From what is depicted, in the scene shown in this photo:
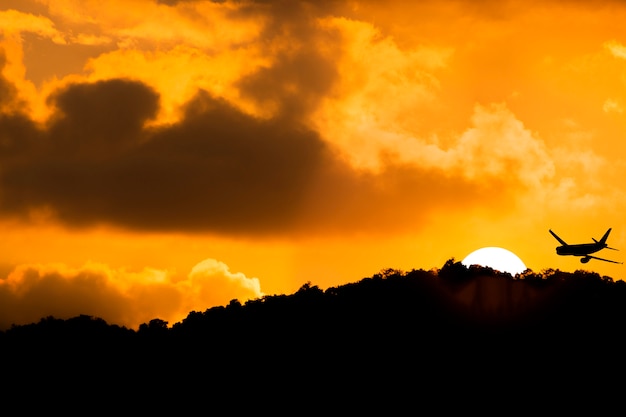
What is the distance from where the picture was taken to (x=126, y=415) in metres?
155

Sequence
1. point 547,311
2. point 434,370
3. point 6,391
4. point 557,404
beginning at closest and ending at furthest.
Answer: point 557,404 → point 434,370 → point 547,311 → point 6,391

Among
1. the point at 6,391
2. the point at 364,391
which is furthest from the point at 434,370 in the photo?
the point at 6,391

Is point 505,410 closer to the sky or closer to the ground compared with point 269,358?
closer to the ground

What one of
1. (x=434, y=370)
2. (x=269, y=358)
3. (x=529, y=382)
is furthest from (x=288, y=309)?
(x=529, y=382)

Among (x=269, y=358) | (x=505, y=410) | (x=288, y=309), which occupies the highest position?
(x=288, y=309)

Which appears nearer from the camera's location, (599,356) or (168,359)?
(599,356)

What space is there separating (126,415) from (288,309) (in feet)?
128

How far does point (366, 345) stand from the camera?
151250 millimetres

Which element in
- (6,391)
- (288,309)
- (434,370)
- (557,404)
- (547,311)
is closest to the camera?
(557,404)

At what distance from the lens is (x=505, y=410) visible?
127 meters

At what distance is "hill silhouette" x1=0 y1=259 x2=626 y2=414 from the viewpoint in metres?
138

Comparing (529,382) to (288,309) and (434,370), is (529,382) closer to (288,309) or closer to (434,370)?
(434,370)

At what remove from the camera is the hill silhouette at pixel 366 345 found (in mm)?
137750

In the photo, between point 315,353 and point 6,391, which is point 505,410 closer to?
point 315,353
